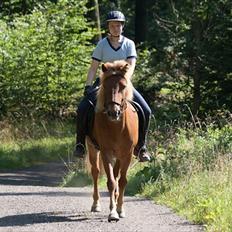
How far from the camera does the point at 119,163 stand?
986 centimetres

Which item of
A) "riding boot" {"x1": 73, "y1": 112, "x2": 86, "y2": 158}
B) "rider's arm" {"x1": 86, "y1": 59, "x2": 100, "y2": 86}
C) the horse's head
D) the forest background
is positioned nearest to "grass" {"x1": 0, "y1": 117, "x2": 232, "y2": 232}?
the forest background

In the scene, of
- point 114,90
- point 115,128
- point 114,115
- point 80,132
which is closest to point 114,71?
point 114,90

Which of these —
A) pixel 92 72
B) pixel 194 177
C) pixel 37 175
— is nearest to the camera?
pixel 92 72

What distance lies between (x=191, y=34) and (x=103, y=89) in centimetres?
1312

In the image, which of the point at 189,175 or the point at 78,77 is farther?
the point at 78,77

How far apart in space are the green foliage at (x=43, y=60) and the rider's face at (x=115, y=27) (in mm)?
13803

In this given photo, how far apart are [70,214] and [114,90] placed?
2065 mm

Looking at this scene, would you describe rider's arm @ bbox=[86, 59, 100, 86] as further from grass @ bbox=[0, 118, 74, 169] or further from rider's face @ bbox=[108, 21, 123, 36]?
grass @ bbox=[0, 118, 74, 169]

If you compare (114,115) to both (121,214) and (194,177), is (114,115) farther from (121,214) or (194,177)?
(194,177)

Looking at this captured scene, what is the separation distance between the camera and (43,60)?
23.7m

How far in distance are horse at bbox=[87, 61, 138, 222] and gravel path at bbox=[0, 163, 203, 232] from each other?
0.94ft

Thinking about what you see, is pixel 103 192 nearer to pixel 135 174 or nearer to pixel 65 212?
pixel 135 174

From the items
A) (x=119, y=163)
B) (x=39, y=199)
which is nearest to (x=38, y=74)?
(x=39, y=199)

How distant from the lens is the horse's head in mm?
8867
